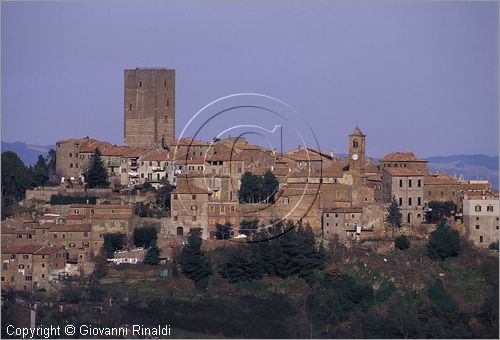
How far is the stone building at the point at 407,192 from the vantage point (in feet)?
138

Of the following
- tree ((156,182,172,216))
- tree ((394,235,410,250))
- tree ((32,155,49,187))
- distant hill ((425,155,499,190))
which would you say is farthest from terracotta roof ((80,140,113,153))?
distant hill ((425,155,499,190))

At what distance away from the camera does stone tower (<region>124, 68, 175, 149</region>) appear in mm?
49188

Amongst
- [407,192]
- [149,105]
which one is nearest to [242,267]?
[407,192]

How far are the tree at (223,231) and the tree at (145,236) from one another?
1.25 metres

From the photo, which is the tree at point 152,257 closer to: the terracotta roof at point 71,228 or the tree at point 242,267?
the tree at point 242,267

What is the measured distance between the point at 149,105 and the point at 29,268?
10508 mm

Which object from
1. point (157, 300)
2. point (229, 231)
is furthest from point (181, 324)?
point (229, 231)

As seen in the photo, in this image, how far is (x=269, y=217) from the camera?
A: 1633 inches

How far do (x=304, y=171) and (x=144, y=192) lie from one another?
354 cm

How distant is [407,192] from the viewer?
140ft

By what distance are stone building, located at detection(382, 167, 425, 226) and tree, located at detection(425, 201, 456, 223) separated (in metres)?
0.20

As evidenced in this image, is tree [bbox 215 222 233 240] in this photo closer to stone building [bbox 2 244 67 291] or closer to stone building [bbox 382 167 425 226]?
stone building [bbox 2 244 67 291]

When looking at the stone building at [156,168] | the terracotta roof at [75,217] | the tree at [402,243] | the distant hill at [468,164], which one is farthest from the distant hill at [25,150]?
the tree at [402,243]

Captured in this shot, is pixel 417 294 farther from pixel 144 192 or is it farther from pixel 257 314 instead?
pixel 144 192
